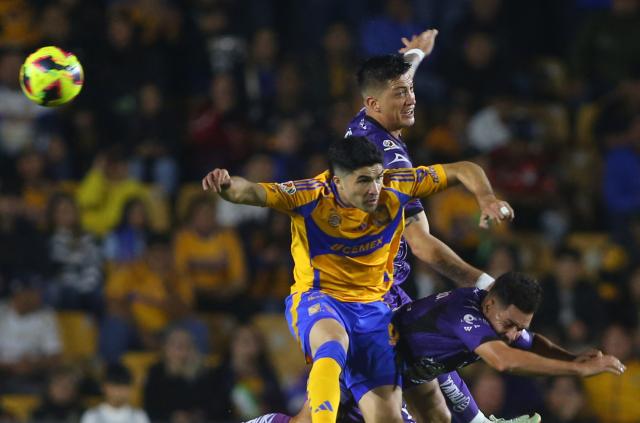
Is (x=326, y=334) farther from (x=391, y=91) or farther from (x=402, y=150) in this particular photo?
(x=391, y=91)

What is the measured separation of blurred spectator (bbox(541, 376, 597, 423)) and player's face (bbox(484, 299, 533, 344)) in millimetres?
3876

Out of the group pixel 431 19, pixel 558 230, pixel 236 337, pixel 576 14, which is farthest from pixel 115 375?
pixel 576 14

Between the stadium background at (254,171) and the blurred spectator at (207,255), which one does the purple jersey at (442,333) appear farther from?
the blurred spectator at (207,255)

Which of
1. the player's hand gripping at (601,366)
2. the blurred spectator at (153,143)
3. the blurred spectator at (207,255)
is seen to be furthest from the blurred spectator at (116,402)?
the player's hand gripping at (601,366)

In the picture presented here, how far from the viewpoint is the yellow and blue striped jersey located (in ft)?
24.6

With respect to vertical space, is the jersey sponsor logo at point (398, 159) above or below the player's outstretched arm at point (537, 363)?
above

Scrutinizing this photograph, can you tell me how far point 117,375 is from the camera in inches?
432

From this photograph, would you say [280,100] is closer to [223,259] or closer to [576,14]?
[223,259]

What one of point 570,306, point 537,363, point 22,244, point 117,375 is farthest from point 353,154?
point 22,244

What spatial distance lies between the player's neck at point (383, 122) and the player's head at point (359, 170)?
75 cm

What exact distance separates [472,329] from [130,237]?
582 cm

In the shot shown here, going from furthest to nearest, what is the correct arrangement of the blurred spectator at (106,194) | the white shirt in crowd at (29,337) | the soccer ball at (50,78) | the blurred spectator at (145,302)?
the blurred spectator at (106,194) < the white shirt in crowd at (29,337) < the blurred spectator at (145,302) < the soccer ball at (50,78)

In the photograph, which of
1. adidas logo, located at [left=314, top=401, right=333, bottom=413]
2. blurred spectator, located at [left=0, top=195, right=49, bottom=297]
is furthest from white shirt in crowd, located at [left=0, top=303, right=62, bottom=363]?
adidas logo, located at [left=314, top=401, right=333, bottom=413]

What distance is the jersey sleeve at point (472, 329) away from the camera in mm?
7305
